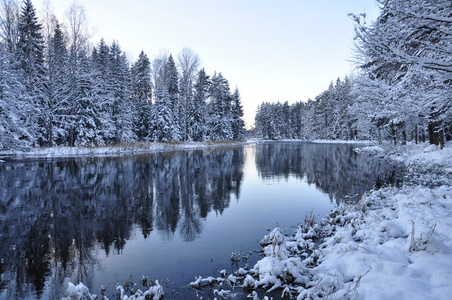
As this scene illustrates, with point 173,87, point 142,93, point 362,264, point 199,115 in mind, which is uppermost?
point 173,87

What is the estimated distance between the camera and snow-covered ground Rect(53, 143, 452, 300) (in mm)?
4180

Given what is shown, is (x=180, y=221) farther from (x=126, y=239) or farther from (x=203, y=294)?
(x=203, y=294)

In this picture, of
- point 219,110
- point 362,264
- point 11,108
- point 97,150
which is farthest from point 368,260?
point 219,110

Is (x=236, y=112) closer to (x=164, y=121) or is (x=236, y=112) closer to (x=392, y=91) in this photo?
(x=164, y=121)

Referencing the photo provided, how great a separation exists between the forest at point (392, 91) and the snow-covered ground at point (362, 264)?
3116 mm

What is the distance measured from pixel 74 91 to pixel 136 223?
109 ft

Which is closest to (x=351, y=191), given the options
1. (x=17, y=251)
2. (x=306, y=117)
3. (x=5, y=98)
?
(x=17, y=251)

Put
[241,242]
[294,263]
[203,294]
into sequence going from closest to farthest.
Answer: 1. [203,294]
2. [294,263]
3. [241,242]

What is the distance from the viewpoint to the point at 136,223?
30.2 ft

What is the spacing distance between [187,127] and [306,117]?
6636 cm

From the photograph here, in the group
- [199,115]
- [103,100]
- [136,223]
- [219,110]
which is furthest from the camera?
[219,110]

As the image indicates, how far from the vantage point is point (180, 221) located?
9.46m

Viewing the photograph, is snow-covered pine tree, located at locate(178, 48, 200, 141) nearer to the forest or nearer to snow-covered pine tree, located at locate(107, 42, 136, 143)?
snow-covered pine tree, located at locate(107, 42, 136, 143)

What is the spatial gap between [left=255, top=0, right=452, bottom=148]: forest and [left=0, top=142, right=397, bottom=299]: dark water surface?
5.00 meters
